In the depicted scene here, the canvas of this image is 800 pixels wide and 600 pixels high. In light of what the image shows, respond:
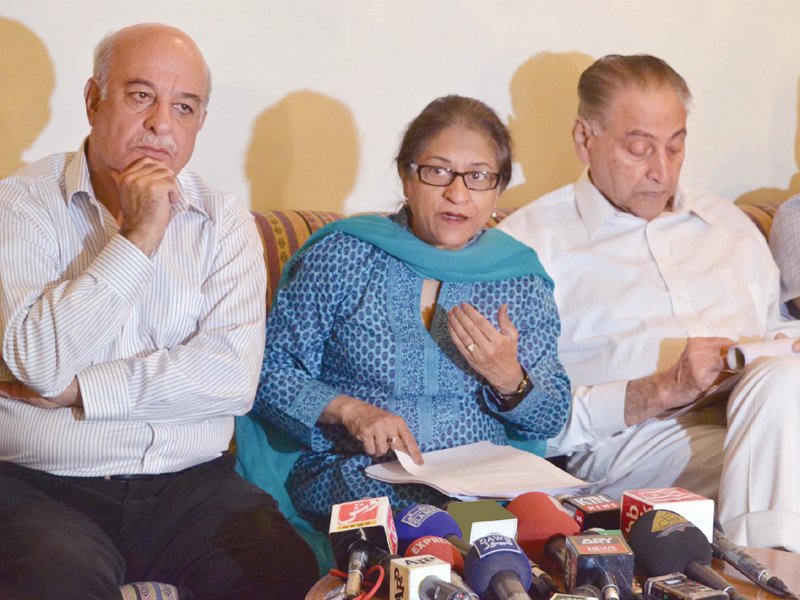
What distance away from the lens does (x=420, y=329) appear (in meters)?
2.43

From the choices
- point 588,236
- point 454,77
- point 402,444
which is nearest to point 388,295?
point 402,444

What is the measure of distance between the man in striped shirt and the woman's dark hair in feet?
1.57

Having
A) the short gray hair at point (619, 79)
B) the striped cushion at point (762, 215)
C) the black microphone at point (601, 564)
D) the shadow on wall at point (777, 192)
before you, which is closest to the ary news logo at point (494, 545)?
the black microphone at point (601, 564)

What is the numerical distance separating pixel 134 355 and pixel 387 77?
57.3 inches

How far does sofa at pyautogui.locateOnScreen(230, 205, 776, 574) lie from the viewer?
96.0 inches

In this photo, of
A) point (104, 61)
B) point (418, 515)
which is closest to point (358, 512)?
point (418, 515)

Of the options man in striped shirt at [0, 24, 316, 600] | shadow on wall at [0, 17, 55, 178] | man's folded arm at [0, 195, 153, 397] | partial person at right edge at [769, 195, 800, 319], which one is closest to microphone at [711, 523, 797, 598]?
man in striped shirt at [0, 24, 316, 600]

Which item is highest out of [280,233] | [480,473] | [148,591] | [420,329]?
[280,233]

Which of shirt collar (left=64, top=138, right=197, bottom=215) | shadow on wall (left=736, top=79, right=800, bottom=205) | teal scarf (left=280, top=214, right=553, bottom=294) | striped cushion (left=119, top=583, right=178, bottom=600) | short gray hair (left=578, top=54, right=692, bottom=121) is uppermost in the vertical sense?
short gray hair (left=578, top=54, right=692, bottom=121)

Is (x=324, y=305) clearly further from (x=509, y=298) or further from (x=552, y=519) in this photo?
(x=552, y=519)

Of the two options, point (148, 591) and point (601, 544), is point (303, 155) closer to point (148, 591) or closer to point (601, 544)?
point (148, 591)

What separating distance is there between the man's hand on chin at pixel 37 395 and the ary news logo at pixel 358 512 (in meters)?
0.65

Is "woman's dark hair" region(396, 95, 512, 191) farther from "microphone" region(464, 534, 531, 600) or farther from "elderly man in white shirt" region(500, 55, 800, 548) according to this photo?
"microphone" region(464, 534, 531, 600)

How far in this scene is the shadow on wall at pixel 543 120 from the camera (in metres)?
3.51
